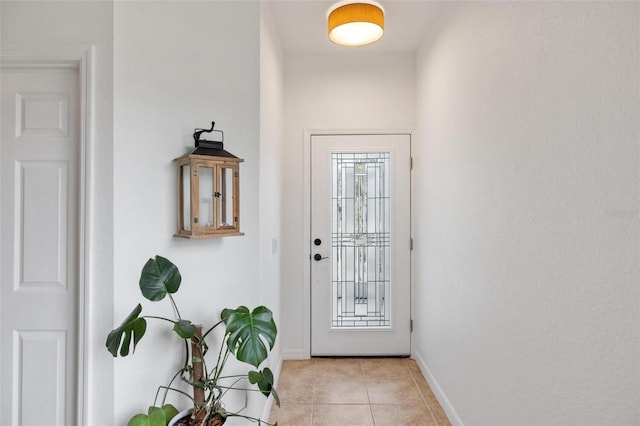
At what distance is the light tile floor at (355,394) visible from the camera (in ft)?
7.29

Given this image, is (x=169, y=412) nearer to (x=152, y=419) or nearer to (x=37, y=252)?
(x=152, y=419)

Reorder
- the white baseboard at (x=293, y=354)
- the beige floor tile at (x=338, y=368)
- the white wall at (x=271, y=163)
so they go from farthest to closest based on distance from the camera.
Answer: the white baseboard at (x=293, y=354) < the beige floor tile at (x=338, y=368) < the white wall at (x=271, y=163)

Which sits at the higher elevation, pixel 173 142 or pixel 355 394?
Answer: pixel 173 142

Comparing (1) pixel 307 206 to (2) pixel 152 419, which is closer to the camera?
(2) pixel 152 419

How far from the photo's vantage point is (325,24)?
2652 millimetres

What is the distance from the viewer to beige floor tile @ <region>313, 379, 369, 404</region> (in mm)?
2424

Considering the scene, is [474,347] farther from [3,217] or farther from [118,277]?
[3,217]

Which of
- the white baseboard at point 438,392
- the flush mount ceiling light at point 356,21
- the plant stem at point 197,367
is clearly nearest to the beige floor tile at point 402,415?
the white baseboard at point 438,392

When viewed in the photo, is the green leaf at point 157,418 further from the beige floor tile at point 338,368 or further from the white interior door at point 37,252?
the beige floor tile at point 338,368

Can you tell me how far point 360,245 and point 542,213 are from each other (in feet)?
6.32

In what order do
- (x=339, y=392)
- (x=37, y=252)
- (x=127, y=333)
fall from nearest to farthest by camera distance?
(x=127, y=333) → (x=37, y=252) → (x=339, y=392)

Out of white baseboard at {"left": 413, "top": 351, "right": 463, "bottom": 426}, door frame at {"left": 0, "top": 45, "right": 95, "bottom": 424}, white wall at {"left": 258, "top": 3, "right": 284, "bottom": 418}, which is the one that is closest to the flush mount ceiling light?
white wall at {"left": 258, "top": 3, "right": 284, "bottom": 418}

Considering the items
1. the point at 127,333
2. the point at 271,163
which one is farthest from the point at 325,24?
the point at 127,333

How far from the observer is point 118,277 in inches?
63.3
